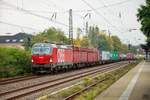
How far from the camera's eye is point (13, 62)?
3494cm

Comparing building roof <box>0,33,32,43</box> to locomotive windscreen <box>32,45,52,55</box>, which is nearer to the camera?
locomotive windscreen <box>32,45,52,55</box>

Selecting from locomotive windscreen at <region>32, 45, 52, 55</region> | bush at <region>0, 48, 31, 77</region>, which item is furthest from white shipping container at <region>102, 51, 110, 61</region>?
locomotive windscreen at <region>32, 45, 52, 55</region>

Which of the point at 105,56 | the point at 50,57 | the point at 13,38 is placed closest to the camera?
the point at 50,57

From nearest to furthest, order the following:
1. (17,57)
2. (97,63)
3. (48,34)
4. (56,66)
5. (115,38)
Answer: (17,57) → (56,66) → (97,63) → (48,34) → (115,38)

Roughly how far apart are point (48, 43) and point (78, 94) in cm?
1820

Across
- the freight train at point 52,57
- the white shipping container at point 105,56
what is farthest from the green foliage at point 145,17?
the white shipping container at point 105,56

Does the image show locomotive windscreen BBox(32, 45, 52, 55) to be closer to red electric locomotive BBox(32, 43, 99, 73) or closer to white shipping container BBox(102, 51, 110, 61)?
red electric locomotive BBox(32, 43, 99, 73)

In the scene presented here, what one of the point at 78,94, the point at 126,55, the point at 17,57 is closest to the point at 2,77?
the point at 17,57

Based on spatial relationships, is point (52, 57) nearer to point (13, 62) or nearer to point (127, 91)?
point (13, 62)

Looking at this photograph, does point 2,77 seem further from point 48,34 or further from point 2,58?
point 48,34

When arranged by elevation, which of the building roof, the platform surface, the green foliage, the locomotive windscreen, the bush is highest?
the building roof

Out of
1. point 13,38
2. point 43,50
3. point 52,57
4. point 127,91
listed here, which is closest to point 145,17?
point 52,57

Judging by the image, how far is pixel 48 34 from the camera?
102062 mm

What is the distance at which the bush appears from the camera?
3319cm
